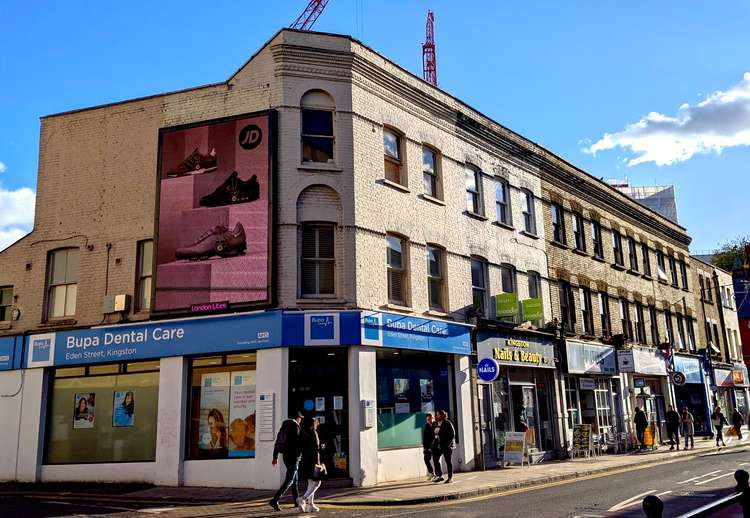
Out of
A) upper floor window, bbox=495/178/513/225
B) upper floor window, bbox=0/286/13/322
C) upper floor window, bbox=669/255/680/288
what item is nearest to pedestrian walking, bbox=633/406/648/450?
upper floor window, bbox=495/178/513/225

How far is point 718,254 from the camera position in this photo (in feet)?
222

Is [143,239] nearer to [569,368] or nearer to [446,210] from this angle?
[446,210]

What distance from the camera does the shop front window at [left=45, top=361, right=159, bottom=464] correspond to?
17.5 meters

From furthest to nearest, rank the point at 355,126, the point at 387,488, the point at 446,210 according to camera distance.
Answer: the point at 446,210 < the point at 355,126 < the point at 387,488

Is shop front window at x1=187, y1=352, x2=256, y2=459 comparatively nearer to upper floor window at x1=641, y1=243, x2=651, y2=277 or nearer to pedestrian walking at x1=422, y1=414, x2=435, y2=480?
pedestrian walking at x1=422, y1=414, x2=435, y2=480

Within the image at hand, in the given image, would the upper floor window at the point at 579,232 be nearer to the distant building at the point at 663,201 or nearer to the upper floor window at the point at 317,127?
the upper floor window at the point at 317,127

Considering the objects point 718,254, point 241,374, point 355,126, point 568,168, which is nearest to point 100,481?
point 241,374

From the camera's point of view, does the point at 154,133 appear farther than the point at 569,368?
No

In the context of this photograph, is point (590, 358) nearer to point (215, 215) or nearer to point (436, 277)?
point (436, 277)

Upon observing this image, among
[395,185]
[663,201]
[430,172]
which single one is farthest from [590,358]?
[663,201]

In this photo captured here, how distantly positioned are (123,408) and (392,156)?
10.1 meters

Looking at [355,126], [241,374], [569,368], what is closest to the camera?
[241,374]

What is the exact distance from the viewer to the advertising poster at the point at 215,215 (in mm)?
17031

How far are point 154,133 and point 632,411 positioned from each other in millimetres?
22412
